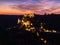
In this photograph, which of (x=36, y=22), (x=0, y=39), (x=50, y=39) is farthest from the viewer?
(x=36, y=22)

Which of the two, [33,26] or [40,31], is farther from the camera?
[33,26]

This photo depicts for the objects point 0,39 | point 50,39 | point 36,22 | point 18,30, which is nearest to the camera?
point 0,39

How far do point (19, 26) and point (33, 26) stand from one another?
2.06 meters

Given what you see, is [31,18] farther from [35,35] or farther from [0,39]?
[0,39]

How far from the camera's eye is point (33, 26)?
33.9 metres

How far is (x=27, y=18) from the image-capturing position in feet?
107

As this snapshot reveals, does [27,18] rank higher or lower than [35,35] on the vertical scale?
higher

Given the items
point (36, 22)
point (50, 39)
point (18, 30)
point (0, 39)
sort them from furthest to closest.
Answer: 1. point (36, 22)
2. point (18, 30)
3. point (50, 39)
4. point (0, 39)

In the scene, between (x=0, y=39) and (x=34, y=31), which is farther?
(x=34, y=31)

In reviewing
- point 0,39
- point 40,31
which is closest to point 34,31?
point 40,31

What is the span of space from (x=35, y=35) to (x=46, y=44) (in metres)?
2.80

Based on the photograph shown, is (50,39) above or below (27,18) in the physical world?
below

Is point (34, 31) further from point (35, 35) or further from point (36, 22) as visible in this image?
point (36, 22)

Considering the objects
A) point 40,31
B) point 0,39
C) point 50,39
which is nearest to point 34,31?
point 40,31
